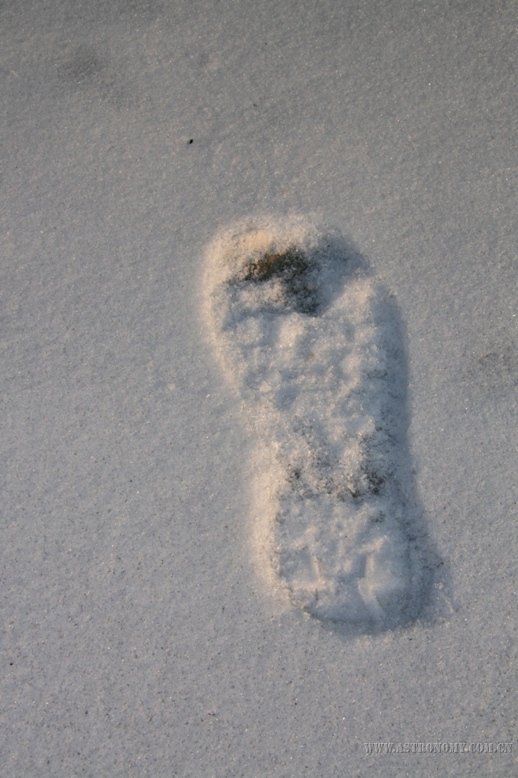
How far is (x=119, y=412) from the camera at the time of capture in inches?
56.1

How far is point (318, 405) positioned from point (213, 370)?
0.90 feet

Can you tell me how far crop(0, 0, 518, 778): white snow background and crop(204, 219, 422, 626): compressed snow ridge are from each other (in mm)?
53

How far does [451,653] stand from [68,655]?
88 cm

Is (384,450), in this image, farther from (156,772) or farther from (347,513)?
(156,772)

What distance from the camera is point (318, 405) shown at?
141 cm

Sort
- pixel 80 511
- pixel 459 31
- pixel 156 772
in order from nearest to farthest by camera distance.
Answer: pixel 156 772 → pixel 80 511 → pixel 459 31

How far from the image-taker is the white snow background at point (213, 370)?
1.30m

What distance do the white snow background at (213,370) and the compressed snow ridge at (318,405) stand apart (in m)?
0.05

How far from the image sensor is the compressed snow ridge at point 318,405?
4.42ft

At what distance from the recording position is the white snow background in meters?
1.30

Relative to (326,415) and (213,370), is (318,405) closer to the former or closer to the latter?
(326,415)

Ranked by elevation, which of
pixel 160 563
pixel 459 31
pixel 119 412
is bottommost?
pixel 160 563

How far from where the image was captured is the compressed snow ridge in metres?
1.35

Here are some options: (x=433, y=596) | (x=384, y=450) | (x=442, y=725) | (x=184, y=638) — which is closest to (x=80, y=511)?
(x=184, y=638)
